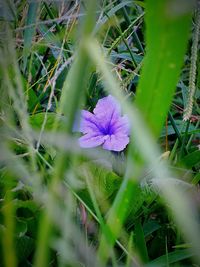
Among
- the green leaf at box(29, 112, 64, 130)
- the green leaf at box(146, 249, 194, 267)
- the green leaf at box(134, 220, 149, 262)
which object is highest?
the green leaf at box(29, 112, 64, 130)

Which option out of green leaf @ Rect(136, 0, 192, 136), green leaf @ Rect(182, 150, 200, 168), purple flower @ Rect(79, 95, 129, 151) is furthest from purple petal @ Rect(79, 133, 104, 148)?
green leaf @ Rect(136, 0, 192, 136)

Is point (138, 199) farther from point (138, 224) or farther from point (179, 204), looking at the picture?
point (179, 204)

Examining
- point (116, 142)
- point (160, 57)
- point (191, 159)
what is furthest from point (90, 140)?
point (160, 57)

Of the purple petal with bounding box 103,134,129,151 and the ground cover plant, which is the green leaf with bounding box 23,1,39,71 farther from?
the purple petal with bounding box 103,134,129,151

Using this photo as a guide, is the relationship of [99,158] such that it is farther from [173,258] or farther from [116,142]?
[173,258]

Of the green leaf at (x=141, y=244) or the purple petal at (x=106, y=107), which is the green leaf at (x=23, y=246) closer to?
the green leaf at (x=141, y=244)

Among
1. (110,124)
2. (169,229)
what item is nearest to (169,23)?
(169,229)

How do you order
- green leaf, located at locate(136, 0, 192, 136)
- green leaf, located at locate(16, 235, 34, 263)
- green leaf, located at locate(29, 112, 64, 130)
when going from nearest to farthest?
1. green leaf, located at locate(136, 0, 192, 136)
2. green leaf, located at locate(16, 235, 34, 263)
3. green leaf, located at locate(29, 112, 64, 130)
